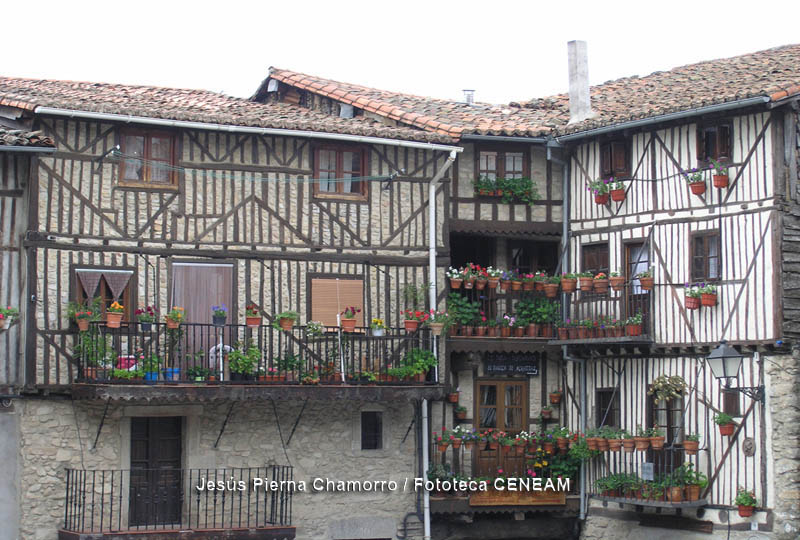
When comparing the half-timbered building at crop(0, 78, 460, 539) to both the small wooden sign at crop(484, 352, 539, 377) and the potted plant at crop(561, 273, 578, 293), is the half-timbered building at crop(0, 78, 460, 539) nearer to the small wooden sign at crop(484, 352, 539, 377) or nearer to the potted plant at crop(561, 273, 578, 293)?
the small wooden sign at crop(484, 352, 539, 377)

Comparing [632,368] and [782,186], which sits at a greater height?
[782,186]

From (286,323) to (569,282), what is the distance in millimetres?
4958

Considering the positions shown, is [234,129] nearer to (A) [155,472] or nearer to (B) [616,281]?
(A) [155,472]

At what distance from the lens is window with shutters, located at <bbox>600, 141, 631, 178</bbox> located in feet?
75.8

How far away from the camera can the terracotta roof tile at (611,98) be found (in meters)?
21.5

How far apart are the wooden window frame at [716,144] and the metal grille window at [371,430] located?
6.57m

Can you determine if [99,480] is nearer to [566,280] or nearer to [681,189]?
[566,280]

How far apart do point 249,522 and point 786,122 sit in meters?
10.1

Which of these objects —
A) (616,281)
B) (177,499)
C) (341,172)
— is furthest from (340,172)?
(177,499)

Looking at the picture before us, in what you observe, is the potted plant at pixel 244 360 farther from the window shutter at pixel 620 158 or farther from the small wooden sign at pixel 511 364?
the window shutter at pixel 620 158

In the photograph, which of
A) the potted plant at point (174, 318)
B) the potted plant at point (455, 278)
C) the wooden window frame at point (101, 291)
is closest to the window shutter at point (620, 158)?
the potted plant at point (455, 278)

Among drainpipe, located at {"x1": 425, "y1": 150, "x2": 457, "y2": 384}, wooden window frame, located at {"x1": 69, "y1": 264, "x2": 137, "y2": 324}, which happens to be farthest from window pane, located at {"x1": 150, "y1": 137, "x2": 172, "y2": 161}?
drainpipe, located at {"x1": 425, "y1": 150, "x2": 457, "y2": 384}

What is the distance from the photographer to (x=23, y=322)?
20.2 metres

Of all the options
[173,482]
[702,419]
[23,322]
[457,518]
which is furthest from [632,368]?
[23,322]
